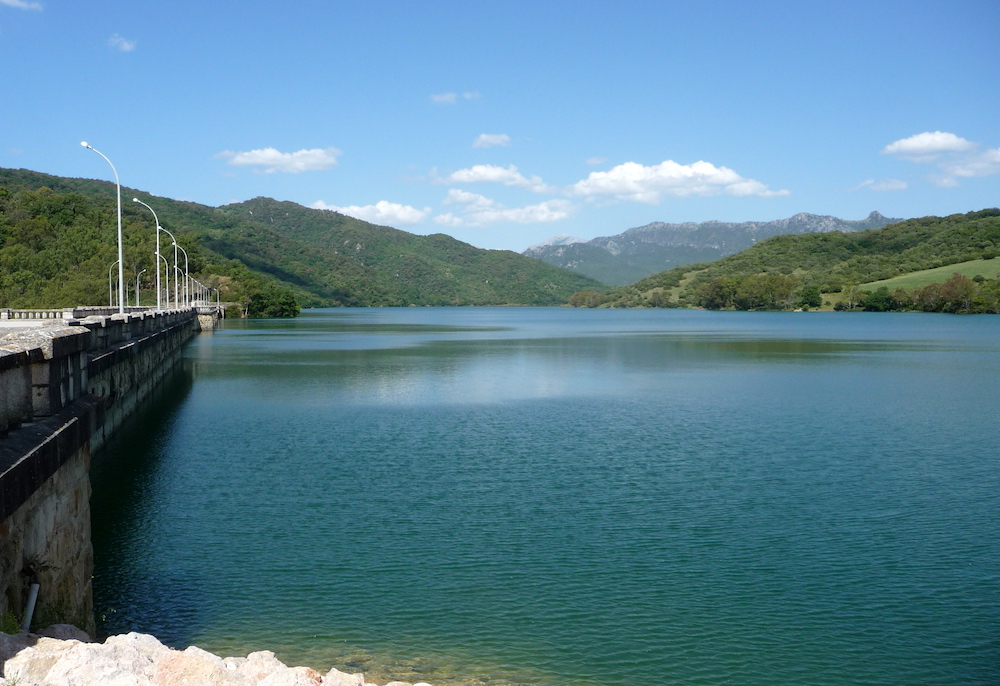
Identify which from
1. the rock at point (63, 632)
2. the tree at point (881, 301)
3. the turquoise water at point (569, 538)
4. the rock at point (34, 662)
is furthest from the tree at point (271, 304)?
the rock at point (34, 662)

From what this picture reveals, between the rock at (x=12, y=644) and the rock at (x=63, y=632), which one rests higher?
the rock at (x=12, y=644)

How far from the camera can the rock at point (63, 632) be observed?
859 centimetres

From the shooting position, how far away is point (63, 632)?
28.6 feet

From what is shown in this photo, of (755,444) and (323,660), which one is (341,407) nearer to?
(755,444)

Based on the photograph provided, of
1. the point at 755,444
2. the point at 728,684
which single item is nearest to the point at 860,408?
the point at 755,444

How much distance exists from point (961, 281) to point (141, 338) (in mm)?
154855

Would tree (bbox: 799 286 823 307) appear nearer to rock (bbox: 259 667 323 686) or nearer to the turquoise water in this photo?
the turquoise water

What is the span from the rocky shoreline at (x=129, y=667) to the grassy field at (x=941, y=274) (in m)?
177

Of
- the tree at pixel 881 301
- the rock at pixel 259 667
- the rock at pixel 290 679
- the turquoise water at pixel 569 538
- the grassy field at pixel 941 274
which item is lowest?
the turquoise water at pixel 569 538

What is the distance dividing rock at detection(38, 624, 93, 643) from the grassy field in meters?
177

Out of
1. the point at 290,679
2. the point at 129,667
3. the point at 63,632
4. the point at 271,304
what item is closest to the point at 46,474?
the point at 63,632

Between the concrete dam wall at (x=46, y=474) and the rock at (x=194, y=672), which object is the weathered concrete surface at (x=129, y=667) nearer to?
the rock at (x=194, y=672)

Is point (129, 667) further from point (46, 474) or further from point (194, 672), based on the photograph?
point (46, 474)

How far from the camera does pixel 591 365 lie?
51.8 m
